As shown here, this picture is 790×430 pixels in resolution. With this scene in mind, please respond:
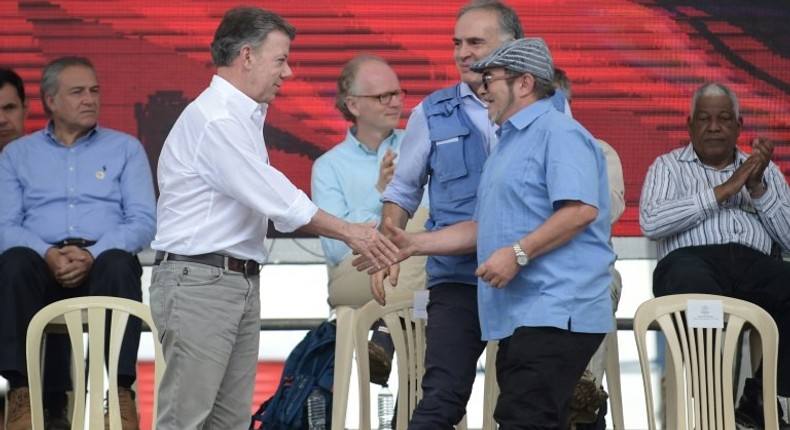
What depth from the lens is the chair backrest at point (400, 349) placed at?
188 inches

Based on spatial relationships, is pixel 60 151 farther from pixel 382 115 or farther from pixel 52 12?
pixel 382 115

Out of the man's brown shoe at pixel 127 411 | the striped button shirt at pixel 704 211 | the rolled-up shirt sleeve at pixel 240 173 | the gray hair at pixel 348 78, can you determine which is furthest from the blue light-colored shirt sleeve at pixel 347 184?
the rolled-up shirt sleeve at pixel 240 173

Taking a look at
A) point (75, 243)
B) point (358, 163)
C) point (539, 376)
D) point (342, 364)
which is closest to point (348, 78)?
point (358, 163)

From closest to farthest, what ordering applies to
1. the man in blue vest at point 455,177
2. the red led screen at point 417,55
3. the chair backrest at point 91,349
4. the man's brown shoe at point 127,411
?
the man in blue vest at point 455,177, the chair backrest at point 91,349, the man's brown shoe at point 127,411, the red led screen at point 417,55

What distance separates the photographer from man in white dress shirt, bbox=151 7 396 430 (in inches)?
154

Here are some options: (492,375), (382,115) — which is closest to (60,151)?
(382,115)

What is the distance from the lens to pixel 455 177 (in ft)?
14.1

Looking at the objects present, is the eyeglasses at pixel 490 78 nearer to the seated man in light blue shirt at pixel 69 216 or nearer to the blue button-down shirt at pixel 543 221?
the blue button-down shirt at pixel 543 221

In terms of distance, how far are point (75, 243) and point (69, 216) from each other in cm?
14

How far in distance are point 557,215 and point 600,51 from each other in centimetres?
267

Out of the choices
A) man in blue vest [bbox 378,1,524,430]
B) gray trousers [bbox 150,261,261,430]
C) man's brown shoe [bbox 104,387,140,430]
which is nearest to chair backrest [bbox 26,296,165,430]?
man's brown shoe [bbox 104,387,140,430]

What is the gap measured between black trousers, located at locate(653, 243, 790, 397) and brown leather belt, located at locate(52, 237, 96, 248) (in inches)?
90.3

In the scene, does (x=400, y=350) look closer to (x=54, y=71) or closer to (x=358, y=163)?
(x=358, y=163)

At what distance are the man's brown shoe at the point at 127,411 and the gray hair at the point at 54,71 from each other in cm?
139
